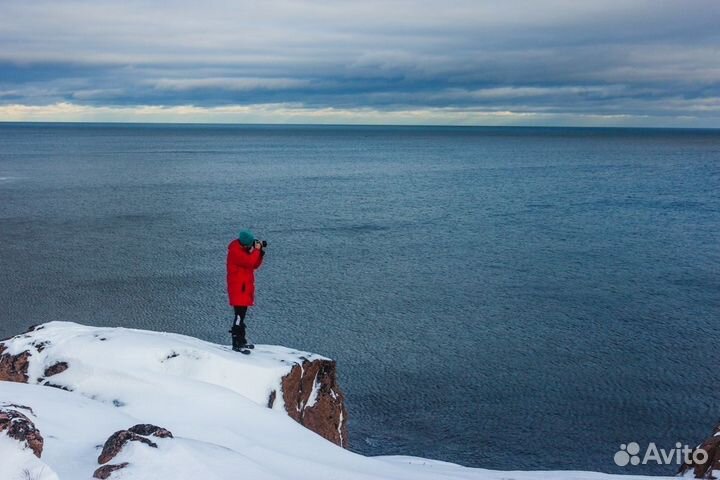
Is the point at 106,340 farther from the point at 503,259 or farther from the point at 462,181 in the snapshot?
the point at 462,181

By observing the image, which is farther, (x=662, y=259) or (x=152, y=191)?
(x=152, y=191)

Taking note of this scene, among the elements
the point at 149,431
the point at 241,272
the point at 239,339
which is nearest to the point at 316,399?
the point at 239,339

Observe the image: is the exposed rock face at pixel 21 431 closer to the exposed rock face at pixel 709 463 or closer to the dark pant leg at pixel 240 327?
the dark pant leg at pixel 240 327

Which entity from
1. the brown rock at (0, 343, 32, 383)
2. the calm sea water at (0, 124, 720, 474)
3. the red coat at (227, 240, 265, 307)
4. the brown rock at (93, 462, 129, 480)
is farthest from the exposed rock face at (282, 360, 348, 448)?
the brown rock at (93, 462, 129, 480)

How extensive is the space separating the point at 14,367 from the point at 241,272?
4.36 metres

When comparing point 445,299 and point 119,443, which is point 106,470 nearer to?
point 119,443

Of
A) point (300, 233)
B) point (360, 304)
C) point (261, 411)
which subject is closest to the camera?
point (261, 411)

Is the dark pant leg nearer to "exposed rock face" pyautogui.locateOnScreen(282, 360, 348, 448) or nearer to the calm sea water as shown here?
"exposed rock face" pyautogui.locateOnScreen(282, 360, 348, 448)

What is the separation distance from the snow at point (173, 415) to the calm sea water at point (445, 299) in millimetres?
6642

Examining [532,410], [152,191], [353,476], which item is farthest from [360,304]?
[152,191]

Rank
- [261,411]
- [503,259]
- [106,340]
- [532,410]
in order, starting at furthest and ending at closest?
[503,259], [532,410], [106,340], [261,411]

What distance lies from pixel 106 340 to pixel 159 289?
19.9m

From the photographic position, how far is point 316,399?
14.9 m

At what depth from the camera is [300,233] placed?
161 feet
